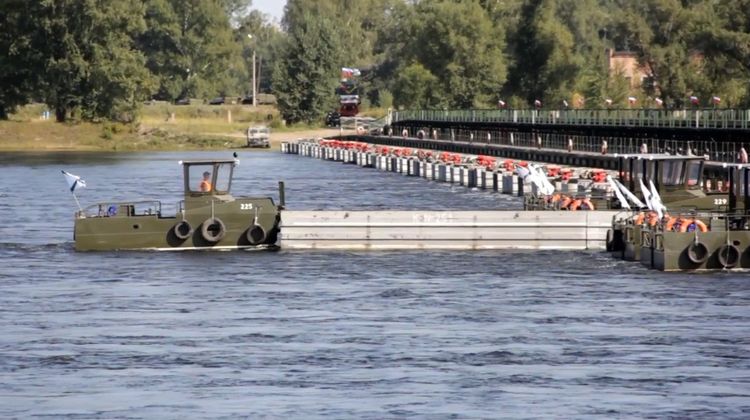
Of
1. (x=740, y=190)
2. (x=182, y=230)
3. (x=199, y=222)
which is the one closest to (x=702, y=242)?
(x=740, y=190)

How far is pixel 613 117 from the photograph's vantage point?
13375cm

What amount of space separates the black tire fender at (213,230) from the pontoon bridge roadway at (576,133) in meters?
26.7

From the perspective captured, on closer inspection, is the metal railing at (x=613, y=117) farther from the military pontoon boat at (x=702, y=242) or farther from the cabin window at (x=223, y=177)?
the cabin window at (x=223, y=177)

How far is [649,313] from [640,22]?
14625cm

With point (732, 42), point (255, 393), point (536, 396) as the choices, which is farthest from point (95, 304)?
point (732, 42)

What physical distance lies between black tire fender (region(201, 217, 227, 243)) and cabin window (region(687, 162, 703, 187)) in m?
16.1

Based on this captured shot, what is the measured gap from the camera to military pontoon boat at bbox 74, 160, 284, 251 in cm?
5853

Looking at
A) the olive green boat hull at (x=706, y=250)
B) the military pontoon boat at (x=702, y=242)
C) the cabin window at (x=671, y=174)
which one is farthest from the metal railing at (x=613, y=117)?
the olive green boat hull at (x=706, y=250)

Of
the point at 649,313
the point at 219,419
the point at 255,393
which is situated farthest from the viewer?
the point at 649,313

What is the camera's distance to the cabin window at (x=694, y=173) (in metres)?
60.1

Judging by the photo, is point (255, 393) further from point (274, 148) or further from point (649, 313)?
point (274, 148)

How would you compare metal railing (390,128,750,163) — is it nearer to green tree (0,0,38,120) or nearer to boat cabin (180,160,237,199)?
boat cabin (180,160,237,199)

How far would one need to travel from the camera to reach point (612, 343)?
41.7m

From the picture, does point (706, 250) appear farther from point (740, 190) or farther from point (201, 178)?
point (201, 178)
